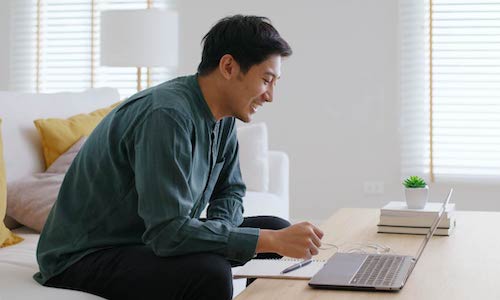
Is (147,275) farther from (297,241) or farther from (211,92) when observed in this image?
(211,92)

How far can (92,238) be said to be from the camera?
2.11 meters

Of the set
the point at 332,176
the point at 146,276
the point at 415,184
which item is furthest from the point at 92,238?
the point at 332,176

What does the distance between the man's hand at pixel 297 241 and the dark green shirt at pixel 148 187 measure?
61mm

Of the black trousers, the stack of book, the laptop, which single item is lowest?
the black trousers

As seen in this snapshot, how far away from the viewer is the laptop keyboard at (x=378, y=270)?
5.63ft

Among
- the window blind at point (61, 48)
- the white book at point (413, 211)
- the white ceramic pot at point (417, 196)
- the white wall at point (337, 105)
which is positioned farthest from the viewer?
the window blind at point (61, 48)

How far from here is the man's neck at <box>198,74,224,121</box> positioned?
6.98 ft

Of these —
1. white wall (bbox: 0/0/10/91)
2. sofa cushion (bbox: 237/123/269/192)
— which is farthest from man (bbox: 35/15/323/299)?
white wall (bbox: 0/0/10/91)

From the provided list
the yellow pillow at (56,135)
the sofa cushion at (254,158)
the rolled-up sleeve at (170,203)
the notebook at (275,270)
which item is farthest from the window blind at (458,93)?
the rolled-up sleeve at (170,203)

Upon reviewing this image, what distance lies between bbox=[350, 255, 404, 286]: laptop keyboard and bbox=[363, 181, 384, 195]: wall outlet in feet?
10.5

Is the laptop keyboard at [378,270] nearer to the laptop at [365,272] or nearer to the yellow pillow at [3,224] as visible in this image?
the laptop at [365,272]

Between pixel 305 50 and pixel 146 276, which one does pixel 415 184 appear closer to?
pixel 146 276

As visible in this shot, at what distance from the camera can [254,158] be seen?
383 cm

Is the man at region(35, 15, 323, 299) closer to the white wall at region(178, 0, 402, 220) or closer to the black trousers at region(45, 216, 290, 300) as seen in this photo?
the black trousers at region(45, 216, 290, 300)
